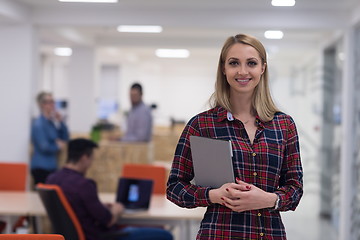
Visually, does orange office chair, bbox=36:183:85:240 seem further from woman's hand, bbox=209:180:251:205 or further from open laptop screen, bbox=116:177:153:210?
woman's hand, bbox=209:180:251:205

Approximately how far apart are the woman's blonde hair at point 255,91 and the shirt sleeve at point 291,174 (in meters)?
0.10

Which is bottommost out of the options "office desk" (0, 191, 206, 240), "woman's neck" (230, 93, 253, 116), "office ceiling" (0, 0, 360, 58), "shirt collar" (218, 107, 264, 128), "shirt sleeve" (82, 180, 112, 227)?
"office desk" (0, 191, 206, 240)

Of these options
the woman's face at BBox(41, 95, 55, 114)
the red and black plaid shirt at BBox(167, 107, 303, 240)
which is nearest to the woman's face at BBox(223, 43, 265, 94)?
the red and black plaid shirt at BBox(167, 107, 303, 240)

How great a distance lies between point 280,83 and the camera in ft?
32.4

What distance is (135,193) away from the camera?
4691mm

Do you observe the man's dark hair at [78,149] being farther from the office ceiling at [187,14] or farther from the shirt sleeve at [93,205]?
the office ceiling at [187,14]

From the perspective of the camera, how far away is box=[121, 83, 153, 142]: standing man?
25.8 feet

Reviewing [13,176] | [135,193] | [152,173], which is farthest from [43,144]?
[135,193]

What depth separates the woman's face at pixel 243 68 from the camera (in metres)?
2.07

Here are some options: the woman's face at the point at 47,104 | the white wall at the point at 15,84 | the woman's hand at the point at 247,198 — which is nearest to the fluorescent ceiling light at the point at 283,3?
the woman's face at the point at 47,104

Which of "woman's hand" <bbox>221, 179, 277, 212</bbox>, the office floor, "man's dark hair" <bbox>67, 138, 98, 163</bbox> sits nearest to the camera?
"woman's hand" <bbox>221, 179, 277, 212</bbox>

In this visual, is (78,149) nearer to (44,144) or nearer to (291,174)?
(291,174)

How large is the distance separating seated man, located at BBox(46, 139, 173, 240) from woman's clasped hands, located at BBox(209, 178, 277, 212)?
231 cm

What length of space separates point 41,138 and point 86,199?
3.11 m
